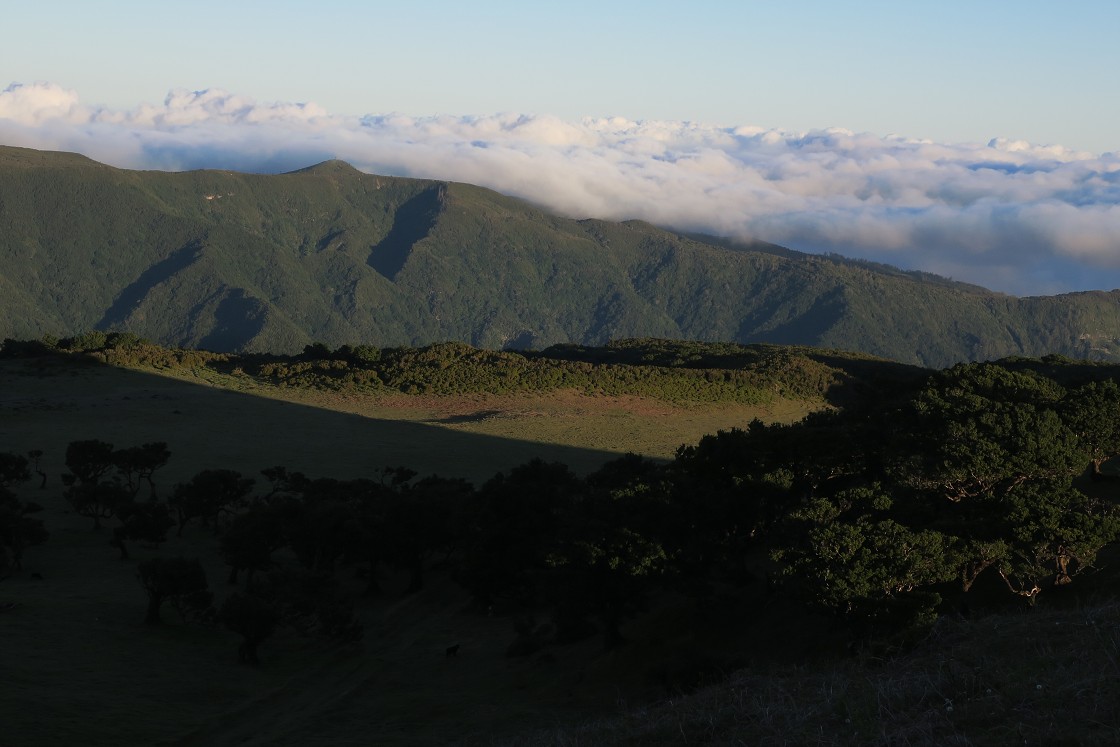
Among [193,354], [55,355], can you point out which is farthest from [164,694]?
[193,354]

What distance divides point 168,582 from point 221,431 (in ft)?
120

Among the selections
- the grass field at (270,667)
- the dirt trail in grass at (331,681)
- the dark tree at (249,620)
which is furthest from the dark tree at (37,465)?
the dark tree at (249,620)

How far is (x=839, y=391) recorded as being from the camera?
98.9 meters

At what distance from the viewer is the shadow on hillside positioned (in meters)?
62.8

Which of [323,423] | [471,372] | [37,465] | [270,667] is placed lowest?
[270,667]

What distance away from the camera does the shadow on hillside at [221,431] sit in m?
62.8

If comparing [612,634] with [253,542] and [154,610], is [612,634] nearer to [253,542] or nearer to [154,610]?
[154,610]

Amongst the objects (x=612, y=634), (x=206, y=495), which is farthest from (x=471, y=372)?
(x=612, y=634)

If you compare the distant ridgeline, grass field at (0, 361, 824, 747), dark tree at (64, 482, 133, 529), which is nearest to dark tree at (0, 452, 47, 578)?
grass field at (0, 361, 824, 747)

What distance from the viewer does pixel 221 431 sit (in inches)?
2763

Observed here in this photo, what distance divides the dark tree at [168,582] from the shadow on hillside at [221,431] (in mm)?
22008

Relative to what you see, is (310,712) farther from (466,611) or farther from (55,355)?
(55,355)

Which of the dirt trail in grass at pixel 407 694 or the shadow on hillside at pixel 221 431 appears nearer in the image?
the dirt trail in grass at pixel 407 694

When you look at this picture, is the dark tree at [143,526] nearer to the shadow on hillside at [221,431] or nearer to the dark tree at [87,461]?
the dark tree at [87,461]
